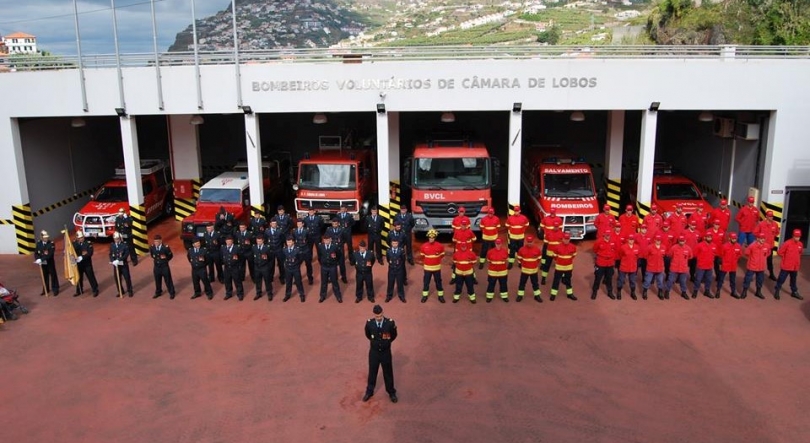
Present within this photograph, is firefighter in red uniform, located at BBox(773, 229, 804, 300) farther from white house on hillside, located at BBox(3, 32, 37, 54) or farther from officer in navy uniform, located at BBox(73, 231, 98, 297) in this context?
white house on hillside, located at BBox(3, 32, 37, 54)

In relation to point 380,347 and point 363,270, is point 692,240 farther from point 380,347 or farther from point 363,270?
point 380,347

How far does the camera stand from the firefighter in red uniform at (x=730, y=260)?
12.2 meters

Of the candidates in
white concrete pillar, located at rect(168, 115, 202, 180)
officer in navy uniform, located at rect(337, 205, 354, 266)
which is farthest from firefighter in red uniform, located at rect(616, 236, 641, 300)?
white concrete pillar, located at rect(168, 115, 202, 180)

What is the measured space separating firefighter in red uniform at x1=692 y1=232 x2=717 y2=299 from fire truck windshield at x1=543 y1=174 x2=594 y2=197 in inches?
178

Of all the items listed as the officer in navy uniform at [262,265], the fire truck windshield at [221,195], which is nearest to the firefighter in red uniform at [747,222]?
the officer in navy uniform at [262,265]

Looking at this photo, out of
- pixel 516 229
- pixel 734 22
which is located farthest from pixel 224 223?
pixel 734 22

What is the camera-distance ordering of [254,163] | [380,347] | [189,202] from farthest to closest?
1. [189,202]
2. [254,163]
3. [380,347]

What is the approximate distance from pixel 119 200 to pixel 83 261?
17.0ft

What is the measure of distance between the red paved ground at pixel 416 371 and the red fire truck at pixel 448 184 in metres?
3.48

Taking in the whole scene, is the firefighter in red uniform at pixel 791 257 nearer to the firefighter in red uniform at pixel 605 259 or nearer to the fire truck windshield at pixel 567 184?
the firefighter in red uniform at pixel 605 259

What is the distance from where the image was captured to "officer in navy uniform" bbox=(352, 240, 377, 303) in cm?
1218

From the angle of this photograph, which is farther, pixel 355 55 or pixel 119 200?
pixel 119 200

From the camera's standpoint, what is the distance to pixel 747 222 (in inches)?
571

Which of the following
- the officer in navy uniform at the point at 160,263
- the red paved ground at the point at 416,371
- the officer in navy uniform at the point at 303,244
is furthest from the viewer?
the officer in navy uniform at the point at 303,244
